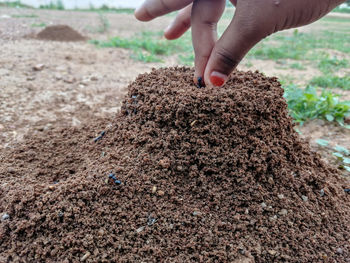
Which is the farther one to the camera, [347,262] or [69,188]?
[69,188]

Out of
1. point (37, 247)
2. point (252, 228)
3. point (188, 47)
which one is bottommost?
point (37, 247)

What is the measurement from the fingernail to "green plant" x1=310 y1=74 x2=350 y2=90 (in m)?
3.79

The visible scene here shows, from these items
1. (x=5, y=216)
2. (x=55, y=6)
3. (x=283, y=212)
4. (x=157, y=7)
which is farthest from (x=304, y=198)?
(x=55, y=6)

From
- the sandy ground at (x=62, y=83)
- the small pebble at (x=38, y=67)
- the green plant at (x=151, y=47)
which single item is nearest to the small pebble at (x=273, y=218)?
the sandy ground at (x=62, y=83)

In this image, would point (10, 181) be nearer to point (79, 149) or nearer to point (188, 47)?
point (79, 149)

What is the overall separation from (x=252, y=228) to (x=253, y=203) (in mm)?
143

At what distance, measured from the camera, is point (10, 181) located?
192 cm

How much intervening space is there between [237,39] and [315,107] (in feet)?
7.40

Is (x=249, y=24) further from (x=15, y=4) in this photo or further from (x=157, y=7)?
(x=15, y=4)

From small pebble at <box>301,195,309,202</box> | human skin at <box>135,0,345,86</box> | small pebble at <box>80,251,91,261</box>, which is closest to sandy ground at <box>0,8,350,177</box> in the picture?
small pebble at <box>301,195,309,202</box>

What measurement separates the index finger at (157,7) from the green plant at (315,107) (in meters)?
1.71

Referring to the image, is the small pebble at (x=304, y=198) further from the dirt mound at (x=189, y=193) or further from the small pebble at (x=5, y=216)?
the small pebble at (x=5, y=216)

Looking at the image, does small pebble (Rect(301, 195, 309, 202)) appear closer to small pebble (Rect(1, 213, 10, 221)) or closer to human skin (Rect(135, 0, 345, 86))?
human skin (Rect(135, 0, 345, 86))

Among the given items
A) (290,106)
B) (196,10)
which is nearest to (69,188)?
(196,10)
